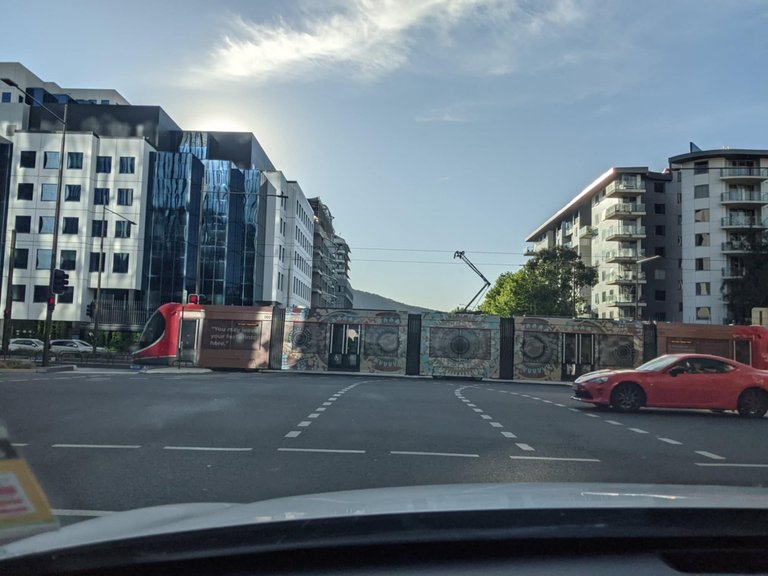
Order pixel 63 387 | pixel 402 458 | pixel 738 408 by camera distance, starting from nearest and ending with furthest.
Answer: pixel 402 458 < pixel 738 408 < pixel 63 387

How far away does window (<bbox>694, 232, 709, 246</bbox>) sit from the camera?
223 feet

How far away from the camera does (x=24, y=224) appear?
56375 mm

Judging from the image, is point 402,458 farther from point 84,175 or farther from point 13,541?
point 84,175

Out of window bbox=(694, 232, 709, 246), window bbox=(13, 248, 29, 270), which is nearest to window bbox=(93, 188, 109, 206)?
window bbox=(13, 248, 29, 270)

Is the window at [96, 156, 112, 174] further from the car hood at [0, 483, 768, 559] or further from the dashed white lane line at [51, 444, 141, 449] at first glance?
the car hood at [0, 483, 768, 559]

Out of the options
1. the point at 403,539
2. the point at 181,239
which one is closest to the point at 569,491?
the point at 403,539

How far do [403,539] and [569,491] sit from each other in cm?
102

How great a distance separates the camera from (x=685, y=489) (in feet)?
9.73

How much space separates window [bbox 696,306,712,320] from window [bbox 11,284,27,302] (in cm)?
6089

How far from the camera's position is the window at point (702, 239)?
68062 mm

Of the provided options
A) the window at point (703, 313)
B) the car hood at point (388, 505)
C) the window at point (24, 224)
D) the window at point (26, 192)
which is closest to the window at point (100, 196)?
the window at point (26, 192)

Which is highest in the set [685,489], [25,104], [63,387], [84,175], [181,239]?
[25,104]

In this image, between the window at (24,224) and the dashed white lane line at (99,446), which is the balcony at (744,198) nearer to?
the window at (24,224)

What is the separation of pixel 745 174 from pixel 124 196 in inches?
2278
